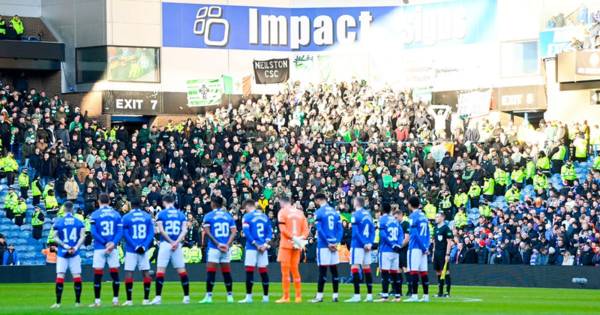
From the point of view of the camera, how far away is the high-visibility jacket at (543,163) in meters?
56.0

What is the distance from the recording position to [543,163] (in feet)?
184

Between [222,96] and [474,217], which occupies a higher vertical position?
[222,96]

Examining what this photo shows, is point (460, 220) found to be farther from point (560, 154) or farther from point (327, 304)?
point (327, 304)

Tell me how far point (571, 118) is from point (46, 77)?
25173mm

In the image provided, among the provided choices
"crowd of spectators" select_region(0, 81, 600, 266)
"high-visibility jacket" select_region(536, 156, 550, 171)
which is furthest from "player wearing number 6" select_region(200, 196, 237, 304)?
"high-visibility jacket" select_region(536, 156, 550, 171)

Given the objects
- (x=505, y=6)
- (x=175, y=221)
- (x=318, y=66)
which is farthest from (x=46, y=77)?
(x=175, y=221)

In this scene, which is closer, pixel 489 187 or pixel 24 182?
pixel 24 182

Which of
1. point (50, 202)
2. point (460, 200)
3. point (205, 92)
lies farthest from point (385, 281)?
point (205, 92)

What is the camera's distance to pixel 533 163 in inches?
2205

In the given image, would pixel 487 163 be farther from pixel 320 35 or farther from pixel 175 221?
pixel 175 221

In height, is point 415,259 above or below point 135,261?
below

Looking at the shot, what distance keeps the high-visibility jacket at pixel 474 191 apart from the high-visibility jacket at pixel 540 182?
2194mm

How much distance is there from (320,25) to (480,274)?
2811cm

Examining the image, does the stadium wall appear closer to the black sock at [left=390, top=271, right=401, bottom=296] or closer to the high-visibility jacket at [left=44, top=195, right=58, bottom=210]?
the high-visibility jacket at [left=44, top=195, right=58, bottom=210]
